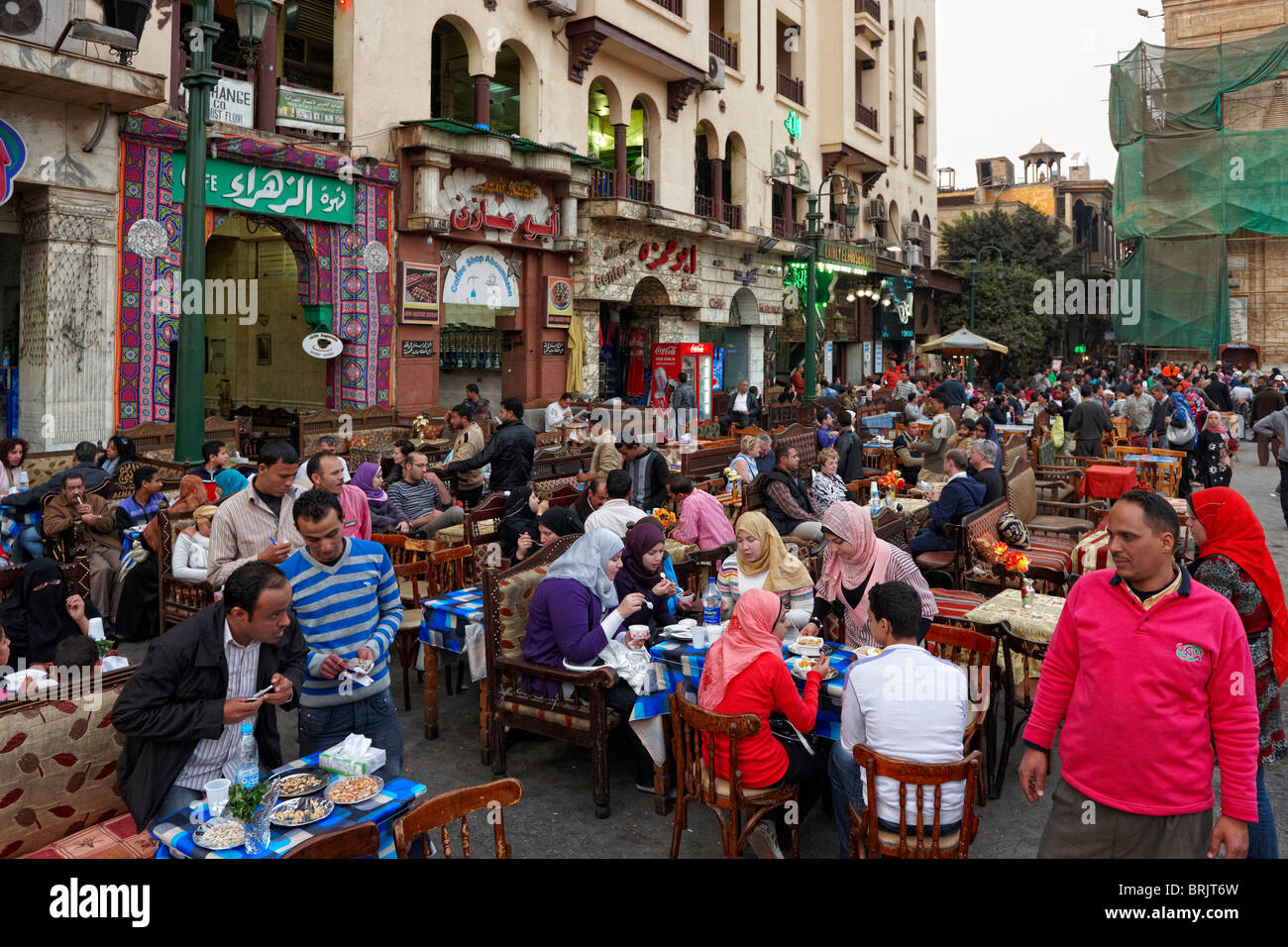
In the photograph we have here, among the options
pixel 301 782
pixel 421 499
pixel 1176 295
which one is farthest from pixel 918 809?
pixel 1176 295

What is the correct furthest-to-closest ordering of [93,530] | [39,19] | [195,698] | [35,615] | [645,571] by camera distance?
[39,19] → [93,530] → [645,571] → [35,615] → [195,698]

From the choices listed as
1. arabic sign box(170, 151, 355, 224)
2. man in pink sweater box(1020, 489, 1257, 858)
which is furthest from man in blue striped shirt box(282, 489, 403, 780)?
arabic sign box(170, 151, 355, 224)

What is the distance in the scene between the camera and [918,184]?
3559 centimetres

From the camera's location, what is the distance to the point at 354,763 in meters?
3.68

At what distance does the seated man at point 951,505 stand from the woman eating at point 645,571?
372cm

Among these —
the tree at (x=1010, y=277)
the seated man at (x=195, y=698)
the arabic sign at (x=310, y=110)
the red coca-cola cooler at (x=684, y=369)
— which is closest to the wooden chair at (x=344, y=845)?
the seated man at (x=195, y=698)

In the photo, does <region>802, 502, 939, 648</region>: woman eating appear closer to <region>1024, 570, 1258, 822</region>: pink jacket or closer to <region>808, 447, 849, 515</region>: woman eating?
<region>1024, 570, 1258, 822</region>: pink jacket

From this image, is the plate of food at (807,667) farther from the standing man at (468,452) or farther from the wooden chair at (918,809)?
the standing man at (468,452)

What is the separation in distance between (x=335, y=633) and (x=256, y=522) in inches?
58.1

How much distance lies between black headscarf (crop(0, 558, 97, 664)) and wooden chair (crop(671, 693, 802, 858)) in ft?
12.9

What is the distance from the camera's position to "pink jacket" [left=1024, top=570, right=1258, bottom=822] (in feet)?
10.2

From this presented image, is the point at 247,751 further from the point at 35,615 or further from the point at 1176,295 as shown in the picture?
the point at 1176,295

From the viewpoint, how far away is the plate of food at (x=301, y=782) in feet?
11.6

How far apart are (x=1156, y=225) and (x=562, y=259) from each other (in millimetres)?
23324
